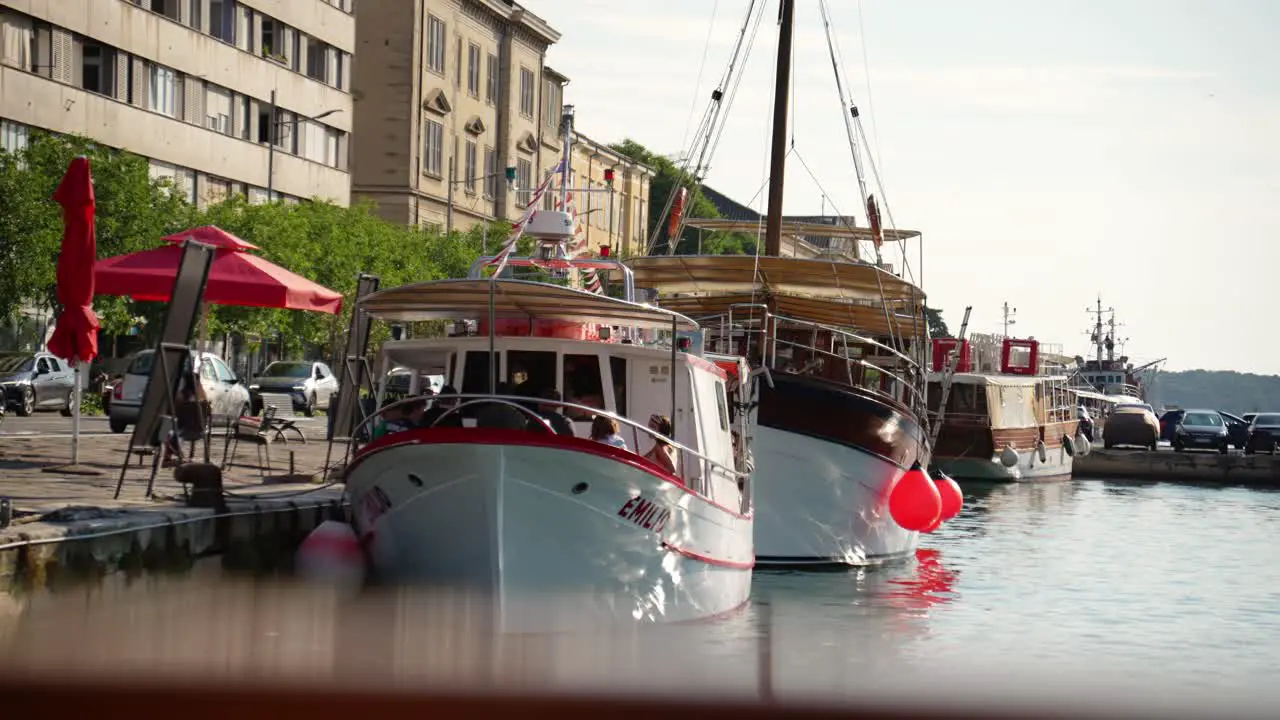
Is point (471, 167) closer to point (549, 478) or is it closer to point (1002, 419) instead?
point (1002, 419)

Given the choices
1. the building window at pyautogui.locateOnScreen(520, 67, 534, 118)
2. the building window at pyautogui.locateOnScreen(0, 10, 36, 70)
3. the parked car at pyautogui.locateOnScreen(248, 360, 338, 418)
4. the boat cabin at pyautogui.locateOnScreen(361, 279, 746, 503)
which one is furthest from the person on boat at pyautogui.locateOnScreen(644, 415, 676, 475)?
the building window at pyautogui.locateOnScreen(520, 67, 534, 118)

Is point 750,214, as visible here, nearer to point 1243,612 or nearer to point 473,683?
point 1243,612

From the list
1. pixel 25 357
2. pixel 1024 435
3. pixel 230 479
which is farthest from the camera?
pixel 1024 435

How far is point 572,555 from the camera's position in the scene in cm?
1249

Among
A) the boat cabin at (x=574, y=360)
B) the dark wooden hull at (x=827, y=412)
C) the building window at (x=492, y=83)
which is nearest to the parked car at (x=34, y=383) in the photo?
the dark wooden hull at (x=827, y=412)

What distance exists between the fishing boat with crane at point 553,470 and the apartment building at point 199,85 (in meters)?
33.9

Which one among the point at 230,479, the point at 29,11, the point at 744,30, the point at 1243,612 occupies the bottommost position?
the point at 1243,612

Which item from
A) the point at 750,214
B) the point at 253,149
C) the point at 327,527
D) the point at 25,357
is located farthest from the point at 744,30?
the point at 750,214

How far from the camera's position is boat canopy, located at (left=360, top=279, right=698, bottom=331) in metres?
13.8

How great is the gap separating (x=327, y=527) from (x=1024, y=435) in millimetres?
39139

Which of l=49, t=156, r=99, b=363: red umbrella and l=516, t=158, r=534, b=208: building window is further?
l=516, t=158, r=534, b=208: building window

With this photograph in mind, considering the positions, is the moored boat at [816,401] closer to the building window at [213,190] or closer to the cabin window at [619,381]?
the cabin window at [619,381]

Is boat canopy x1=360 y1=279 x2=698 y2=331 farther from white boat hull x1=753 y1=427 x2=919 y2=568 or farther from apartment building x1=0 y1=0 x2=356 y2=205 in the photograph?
apartment building x1=0 y1=0 x2=356 y2=205

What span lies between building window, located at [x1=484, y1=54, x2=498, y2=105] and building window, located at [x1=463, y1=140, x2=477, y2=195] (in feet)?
9.73
